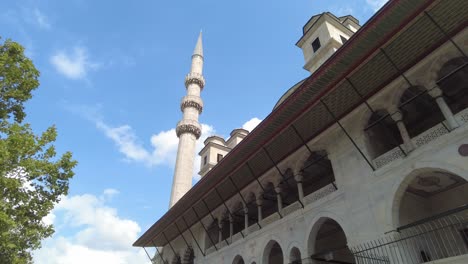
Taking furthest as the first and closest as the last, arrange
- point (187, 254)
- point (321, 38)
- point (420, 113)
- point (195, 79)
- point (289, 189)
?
point (195, 79) → point (187, 254) → point (321, 38) → point (289, 189) → point (420, 113)

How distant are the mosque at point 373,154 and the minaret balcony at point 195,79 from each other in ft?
69.8

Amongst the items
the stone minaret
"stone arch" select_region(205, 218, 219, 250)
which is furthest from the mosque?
the stone minaret

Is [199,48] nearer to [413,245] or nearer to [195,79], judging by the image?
[195,79]

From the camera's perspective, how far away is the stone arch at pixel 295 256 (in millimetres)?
12891

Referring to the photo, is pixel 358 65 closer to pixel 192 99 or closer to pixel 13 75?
pixel 13 75

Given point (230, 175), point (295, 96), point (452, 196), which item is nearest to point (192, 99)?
point (230, 175)

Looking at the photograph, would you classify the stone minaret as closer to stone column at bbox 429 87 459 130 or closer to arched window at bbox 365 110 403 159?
arched window at bbox 365 110 403 159

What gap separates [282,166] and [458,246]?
744cm

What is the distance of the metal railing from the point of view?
9391mm

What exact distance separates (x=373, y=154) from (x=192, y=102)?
25592mm

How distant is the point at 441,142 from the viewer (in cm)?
936

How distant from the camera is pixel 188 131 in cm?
3309

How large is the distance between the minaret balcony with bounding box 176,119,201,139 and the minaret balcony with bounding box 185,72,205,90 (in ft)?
19.0

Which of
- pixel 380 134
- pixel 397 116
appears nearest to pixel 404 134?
pixel 397 116
